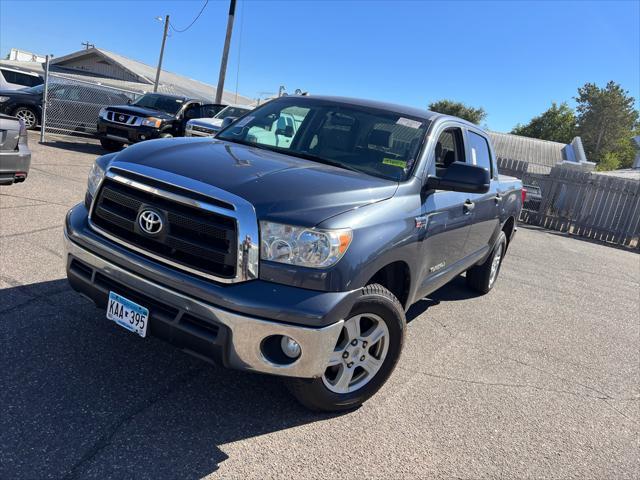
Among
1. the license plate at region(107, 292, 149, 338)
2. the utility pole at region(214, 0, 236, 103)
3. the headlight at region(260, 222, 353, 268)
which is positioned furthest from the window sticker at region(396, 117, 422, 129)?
the utility pole at region(214, 0, 236, 103)

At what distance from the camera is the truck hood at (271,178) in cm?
265

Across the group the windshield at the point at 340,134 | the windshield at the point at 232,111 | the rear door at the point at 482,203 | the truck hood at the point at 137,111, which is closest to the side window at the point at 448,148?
the rear door at the point at 482,203

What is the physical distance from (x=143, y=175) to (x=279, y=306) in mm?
1089

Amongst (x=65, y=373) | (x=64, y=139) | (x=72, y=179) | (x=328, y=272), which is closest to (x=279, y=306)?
(x=328, y=272)

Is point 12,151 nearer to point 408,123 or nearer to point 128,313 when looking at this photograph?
point 128,313

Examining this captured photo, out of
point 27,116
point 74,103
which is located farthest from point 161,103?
point 27,116

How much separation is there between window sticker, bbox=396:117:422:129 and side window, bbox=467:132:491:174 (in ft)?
3.59

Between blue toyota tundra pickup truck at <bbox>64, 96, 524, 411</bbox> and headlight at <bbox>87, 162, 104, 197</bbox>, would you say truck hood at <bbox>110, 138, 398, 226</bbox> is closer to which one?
blue toyota tundra pickup truck at <bbox>64, 96, 524, 411</bbox>

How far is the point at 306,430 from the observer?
291 cm

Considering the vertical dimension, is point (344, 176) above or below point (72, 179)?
above

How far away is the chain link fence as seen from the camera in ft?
46.0

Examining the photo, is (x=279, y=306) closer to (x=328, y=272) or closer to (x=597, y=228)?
(x=328, y=272)

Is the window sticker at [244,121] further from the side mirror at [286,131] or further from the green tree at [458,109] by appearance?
the green tree at [458,109]

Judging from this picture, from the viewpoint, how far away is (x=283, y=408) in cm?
309
